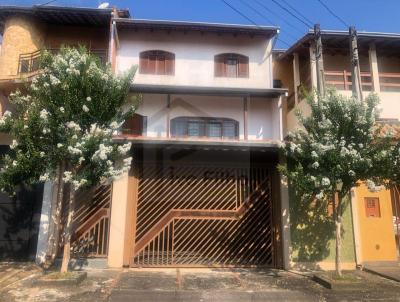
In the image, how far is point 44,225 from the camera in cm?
912

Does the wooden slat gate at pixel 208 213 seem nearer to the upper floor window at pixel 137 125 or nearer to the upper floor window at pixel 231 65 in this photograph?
the upper floor window at pixel 137 125

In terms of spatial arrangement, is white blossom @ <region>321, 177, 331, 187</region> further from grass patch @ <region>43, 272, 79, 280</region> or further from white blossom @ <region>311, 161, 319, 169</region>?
grass patch @ <region>43, 272, 79, 280</region>

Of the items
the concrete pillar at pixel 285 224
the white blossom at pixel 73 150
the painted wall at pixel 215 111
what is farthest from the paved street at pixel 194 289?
the painted wall at pixel 215 111

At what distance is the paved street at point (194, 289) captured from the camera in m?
6.62

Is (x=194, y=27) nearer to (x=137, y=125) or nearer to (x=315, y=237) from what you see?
(x=137, y=125)

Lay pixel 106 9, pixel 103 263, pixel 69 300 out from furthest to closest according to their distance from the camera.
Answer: pixel 106 9 → pixel 103 263 → pixel 69 300

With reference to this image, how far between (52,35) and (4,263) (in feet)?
38.3

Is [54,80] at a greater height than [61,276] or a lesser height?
→ greater

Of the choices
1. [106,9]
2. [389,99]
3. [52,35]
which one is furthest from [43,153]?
[389,99]

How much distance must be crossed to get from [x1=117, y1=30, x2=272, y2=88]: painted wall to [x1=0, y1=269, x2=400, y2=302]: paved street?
10.2 metres

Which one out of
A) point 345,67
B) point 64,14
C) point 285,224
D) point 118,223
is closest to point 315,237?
point 285,224

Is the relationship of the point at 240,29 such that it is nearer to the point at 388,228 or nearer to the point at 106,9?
the point at 106,9

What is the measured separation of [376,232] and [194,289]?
594cm

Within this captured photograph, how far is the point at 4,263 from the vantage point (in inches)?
357
